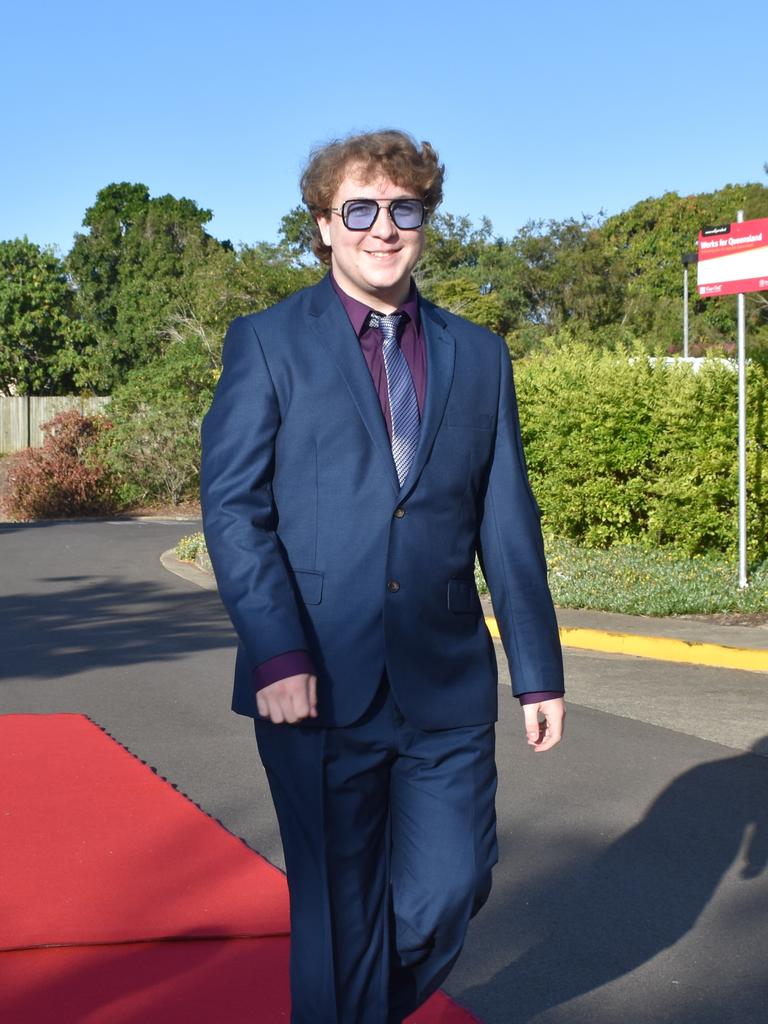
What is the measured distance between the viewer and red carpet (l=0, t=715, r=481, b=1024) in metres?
3.74

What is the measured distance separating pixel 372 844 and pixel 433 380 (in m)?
0.99

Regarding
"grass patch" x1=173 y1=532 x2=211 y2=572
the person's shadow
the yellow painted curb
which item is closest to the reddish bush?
"grass patch" x1=173 y1=532 x2=211 y2=572

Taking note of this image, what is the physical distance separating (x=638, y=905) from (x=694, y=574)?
831 cm

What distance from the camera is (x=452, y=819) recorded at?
2.88 metres

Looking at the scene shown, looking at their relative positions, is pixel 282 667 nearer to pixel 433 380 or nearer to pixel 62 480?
pixel 433 380

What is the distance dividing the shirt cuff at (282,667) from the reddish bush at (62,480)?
27957 millimetres

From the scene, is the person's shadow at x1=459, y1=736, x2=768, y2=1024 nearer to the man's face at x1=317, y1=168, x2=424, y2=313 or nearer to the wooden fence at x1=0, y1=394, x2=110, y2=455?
the man's face at x1=317, y1=168, x2=424, y2=313

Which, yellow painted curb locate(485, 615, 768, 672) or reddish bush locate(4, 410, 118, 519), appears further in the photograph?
reddish bush locate(4, 410, 118, 519)

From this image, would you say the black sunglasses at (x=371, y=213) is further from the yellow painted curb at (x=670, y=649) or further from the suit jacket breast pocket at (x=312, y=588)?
the yellow painted curb at (x=670, y=649)

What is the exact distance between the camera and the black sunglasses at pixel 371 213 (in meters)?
2.99

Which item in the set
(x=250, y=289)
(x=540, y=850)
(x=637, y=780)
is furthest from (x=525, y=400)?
(x=250, y=289)

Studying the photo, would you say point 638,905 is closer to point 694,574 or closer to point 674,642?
point 674,642

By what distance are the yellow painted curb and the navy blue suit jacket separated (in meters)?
5.90

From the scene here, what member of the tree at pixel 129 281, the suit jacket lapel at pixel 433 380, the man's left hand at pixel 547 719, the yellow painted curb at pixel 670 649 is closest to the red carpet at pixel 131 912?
the man's left hand at pixel 547 719
